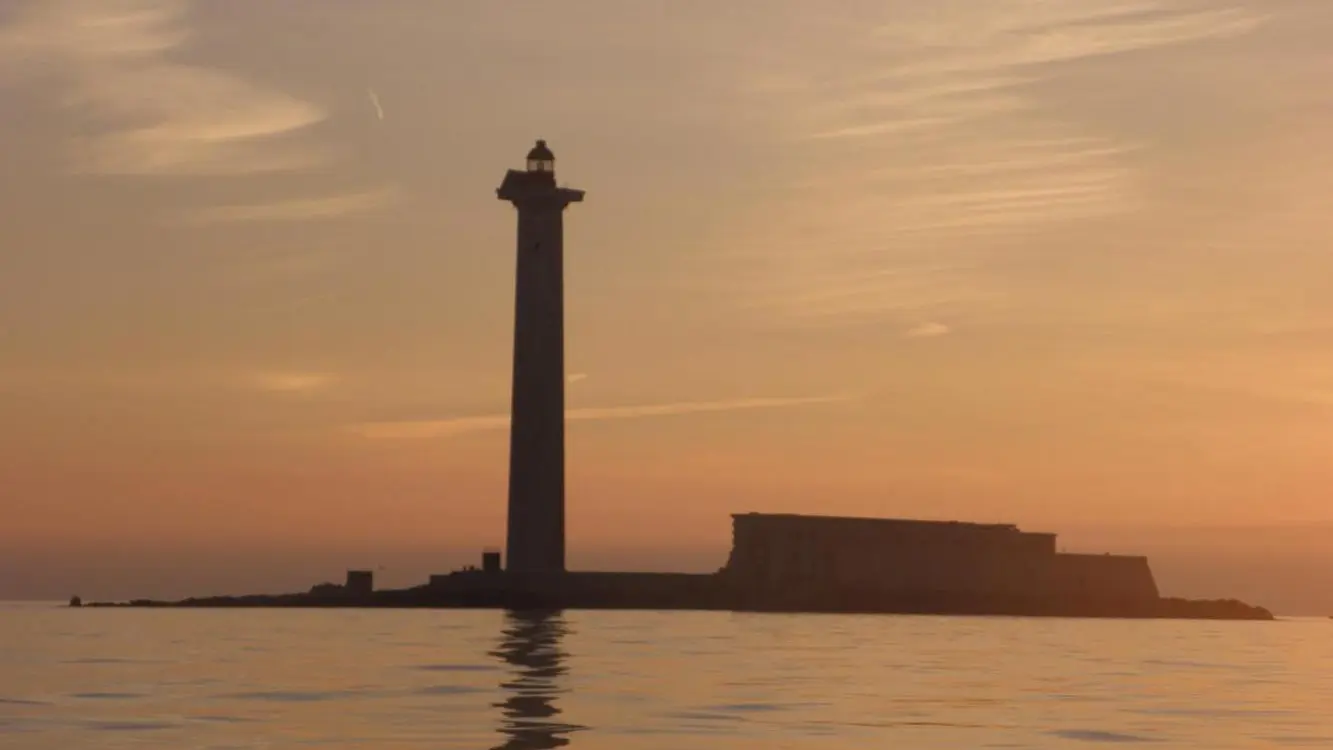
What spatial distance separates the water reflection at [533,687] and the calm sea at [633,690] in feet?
0.28

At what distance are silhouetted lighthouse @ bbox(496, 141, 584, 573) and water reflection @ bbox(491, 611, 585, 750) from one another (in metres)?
17.0

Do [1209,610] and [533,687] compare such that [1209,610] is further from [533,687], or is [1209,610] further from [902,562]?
[533,687]

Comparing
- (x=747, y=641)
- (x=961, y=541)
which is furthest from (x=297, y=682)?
(x=961, y=541)

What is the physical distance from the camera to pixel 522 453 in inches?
3258

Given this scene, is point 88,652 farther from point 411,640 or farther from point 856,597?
point 856,597

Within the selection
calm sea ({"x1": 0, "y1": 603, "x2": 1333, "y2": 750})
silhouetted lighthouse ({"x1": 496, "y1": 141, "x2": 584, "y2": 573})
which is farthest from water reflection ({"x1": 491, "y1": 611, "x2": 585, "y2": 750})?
silhouetted lighthouse ({"x1": 496, "y1": 141, "x2": 584, "y2": 573})

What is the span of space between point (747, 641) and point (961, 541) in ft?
145

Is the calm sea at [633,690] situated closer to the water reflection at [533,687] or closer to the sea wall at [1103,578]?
the water reflection at [533,687]

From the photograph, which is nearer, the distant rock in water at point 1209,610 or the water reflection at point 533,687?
the water reflection at point 533,687

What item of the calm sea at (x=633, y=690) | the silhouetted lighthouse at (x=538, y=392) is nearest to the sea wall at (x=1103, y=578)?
the silhouetted lighthouse at (x=538, y=392)

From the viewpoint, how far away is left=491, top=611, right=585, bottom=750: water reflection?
25359 mm

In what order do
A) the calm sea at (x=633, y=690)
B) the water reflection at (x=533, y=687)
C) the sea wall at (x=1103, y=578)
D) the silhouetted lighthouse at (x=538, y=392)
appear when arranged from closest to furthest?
the water reflection at (x=533, y=687), the calm sea at (x=633, y=690), the silhouetted lighthouse at (x=538, y=392), the sea wall at (x=1103, y=578)

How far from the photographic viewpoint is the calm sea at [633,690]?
86.7 ft

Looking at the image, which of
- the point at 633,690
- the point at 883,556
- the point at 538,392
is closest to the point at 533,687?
the point at 633,690
